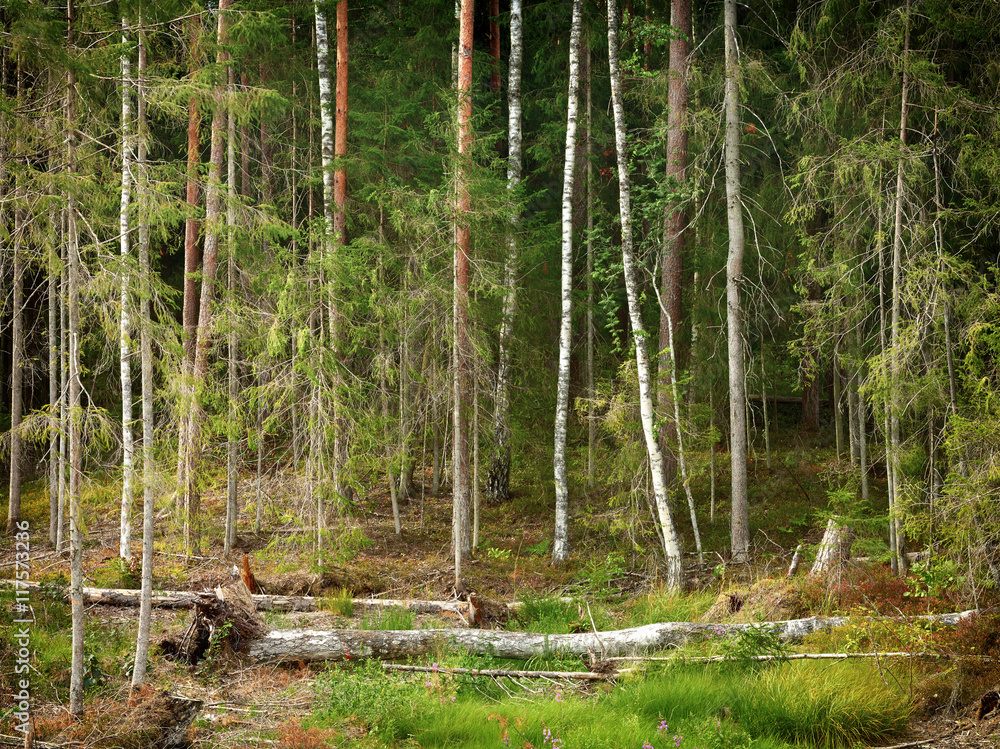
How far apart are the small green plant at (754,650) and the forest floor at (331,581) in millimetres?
1112

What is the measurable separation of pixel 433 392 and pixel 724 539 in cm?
593

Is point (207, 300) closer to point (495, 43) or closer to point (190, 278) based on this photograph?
point (190, 278)

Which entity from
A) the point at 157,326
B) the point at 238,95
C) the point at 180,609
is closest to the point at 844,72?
the point at 238,95

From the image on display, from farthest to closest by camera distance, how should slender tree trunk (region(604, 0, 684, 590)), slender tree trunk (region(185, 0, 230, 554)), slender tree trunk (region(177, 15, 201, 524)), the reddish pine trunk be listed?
the reddish pine trunk, slender tree trunk (region(185, 0, 230, 554)), slender tree trunk (region(604, 0, 684, 590)), slender tree trunk (region(177, 15, 201, 524))

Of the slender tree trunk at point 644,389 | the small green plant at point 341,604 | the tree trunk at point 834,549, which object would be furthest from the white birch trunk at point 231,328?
the tree trunk at point 834,549

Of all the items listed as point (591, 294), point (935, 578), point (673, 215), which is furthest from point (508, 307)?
point (935, 578)

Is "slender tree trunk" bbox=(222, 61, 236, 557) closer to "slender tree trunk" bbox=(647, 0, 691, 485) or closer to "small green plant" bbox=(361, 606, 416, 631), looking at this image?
"small green plant" bbox=(361, 606, 416, 631)

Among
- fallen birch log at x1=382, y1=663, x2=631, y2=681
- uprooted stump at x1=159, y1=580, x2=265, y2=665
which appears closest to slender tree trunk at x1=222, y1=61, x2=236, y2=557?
uprooted stump at x1=159, y1=580, x2=265, y2=665

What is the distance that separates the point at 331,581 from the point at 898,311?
872 centimetres

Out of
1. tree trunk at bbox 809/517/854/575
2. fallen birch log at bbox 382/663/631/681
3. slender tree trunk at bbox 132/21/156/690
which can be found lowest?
fallen birch log at bbox 382/663/631/681

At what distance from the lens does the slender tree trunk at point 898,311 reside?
29.1ft

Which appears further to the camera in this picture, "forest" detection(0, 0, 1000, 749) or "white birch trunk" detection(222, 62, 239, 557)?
"white birch trunk" detection(222, 62, 239, 557)

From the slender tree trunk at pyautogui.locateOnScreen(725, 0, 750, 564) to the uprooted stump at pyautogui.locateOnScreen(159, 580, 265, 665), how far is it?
7.45 metres

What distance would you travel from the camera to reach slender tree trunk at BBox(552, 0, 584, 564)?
39.2ft
